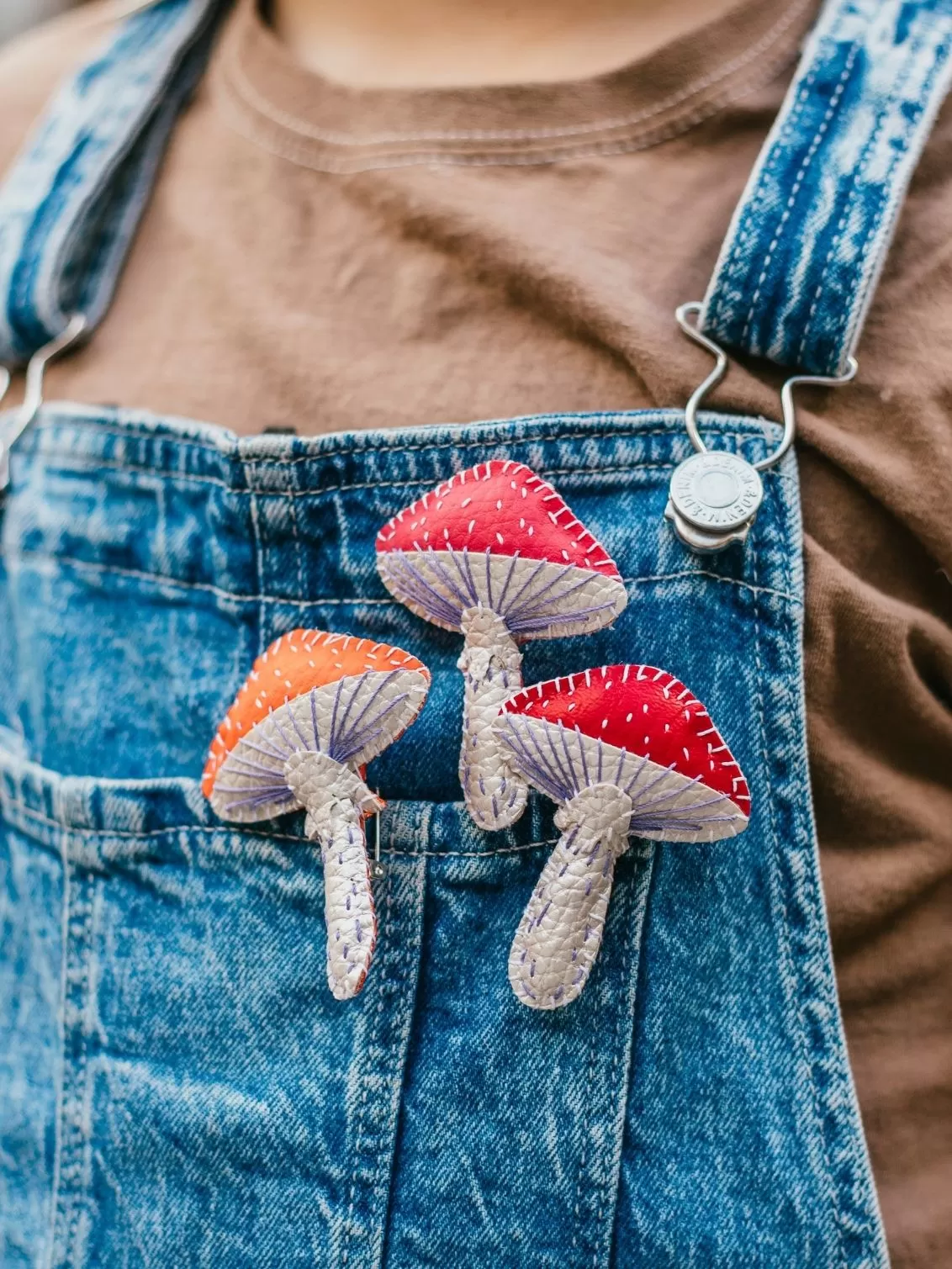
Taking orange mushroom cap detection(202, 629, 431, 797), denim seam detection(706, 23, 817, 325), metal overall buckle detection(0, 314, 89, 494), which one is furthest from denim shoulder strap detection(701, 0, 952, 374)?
metal overall buckle detection(0, 314, 89, 494)

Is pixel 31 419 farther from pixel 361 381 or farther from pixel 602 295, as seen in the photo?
pixel 602 295

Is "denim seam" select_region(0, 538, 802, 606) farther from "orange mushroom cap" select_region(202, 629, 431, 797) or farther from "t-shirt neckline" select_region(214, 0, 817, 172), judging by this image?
"t-shirt neckline" select_region(214, 0, 817, 172)

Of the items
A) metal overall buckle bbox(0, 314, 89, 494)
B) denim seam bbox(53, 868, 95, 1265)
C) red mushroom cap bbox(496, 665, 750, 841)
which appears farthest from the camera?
metal overall buckle bbox(0, 314, 89, 494)

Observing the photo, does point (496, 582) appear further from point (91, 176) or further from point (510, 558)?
point (91, 176)

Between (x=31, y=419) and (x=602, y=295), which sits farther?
(x=31, y=419)

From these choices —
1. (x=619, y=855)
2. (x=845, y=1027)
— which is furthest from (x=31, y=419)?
(x=845, y=1027)

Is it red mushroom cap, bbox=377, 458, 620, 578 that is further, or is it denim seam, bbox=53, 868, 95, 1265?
denim seam, bbox=53, 868, 95, 1265

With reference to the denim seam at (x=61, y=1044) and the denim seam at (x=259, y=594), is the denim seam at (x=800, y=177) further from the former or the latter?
the denim seam at (x=61, y=1044)

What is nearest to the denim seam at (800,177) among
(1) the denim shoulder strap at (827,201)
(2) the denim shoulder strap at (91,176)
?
(1) the denim shoulder strap at (827,201)
